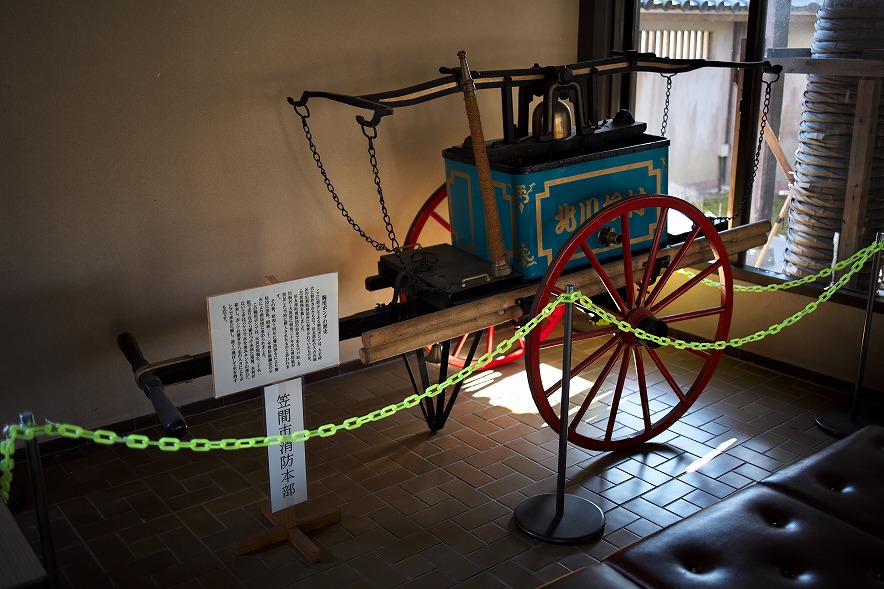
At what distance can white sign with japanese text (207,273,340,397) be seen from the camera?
337 cm

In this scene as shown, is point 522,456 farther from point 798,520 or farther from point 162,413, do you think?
point 162,413

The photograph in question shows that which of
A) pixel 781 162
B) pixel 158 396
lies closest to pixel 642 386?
pixel 781 162

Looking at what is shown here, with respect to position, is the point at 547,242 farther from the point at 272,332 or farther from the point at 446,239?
the point at 446,239

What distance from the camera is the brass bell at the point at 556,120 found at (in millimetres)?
4230

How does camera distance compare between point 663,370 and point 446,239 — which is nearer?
point 663,370

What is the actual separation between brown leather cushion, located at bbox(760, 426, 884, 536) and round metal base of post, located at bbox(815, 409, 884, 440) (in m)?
1.11

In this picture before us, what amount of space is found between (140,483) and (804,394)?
3.72 m

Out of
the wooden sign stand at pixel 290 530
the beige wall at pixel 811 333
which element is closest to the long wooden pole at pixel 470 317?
the wooden sign stand at pixel 290 530

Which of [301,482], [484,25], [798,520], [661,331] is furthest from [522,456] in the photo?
[484,25]

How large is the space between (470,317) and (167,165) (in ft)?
6.28

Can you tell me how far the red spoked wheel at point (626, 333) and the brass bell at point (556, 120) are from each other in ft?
1.69

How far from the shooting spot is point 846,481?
10.3 ft

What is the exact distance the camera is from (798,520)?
2.92m

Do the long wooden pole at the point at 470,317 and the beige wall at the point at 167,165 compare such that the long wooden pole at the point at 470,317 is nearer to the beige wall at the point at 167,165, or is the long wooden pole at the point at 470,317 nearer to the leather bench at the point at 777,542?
the leather bench at the point at 777,542
